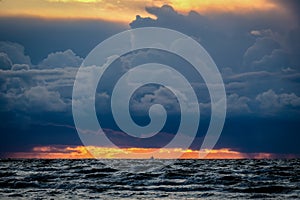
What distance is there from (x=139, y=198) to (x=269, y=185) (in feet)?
39.1

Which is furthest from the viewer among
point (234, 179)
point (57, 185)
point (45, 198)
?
point (234, 179)

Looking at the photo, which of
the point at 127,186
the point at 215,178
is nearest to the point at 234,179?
the point at 215,178

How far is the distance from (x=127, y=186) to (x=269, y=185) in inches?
417

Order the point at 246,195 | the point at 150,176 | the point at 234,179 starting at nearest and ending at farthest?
the point at 246,195
the point at 234,179
the point at 150,176

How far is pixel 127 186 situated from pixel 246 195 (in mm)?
9616

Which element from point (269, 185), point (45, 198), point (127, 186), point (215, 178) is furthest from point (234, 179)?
point (45, 198)

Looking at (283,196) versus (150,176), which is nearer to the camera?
(283,196)

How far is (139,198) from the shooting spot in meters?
27.2

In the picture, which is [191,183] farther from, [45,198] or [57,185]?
[45,198]

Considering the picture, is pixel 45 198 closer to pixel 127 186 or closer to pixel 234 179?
pixel 127 186

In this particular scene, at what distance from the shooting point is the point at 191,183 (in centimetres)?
3703

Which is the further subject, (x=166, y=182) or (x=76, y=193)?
(x=166, y=182)

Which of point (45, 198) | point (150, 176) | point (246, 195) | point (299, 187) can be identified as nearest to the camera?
point (45, 198)

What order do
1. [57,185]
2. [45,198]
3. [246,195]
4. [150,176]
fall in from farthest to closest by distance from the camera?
[150,176], [57,185], [246,195], [45,198]
